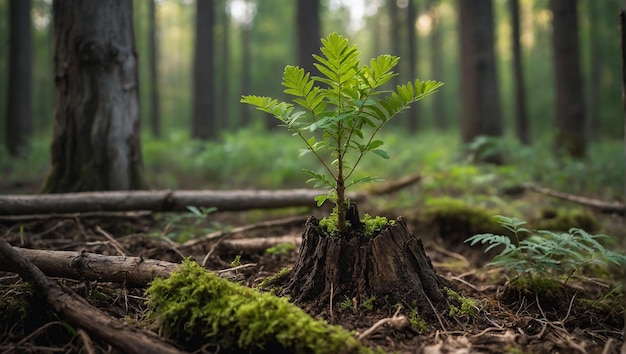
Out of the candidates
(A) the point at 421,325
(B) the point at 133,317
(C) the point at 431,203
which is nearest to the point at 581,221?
(C) the point at 431,203

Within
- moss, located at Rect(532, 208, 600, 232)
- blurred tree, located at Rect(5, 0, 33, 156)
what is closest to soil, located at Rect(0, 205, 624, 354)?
moss, located at Rect(532, 208, 600, 232)

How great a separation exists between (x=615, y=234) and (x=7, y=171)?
10804 millimetres

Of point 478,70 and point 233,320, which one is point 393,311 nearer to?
point 233,320

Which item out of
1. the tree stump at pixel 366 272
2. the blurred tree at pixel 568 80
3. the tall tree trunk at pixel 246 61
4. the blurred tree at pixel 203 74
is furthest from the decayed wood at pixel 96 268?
the tall tree trunk at pixel 246 61

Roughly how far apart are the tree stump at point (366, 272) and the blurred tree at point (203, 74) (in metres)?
10.6

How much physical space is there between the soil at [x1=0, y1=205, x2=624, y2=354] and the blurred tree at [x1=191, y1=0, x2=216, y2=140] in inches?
348

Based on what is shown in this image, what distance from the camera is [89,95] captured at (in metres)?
4.19

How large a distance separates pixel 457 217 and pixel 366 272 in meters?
2.64

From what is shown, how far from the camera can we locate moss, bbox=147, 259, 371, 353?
5.74 feet

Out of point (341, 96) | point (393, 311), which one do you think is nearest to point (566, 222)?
point (393, 311)

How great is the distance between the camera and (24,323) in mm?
2076

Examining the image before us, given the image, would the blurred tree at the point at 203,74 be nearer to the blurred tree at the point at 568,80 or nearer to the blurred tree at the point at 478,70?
the blurred tree at the point at 478,70

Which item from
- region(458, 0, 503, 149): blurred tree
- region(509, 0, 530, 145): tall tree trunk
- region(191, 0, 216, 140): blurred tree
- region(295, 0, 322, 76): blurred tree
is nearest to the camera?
region(458, 0, 503, 149): blurred tree

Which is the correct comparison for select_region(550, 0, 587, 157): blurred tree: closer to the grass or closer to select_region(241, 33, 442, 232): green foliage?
the grass
